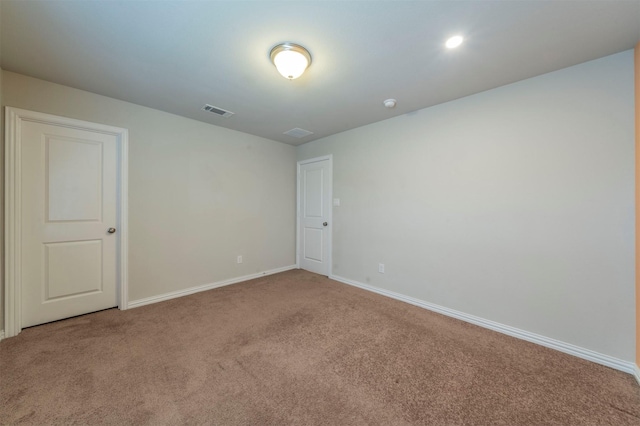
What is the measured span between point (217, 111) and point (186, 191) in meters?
1.15

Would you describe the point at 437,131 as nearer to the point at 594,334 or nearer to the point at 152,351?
the point at 594,334

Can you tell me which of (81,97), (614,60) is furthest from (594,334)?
(81,97)

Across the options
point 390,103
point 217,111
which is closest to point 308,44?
point 390,103

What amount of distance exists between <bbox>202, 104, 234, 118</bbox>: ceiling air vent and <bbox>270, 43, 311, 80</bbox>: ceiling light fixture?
132 cm

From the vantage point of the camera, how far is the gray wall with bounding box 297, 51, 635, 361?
180cm

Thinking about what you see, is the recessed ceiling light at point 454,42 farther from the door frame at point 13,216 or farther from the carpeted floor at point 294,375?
the door frame at point 13,216

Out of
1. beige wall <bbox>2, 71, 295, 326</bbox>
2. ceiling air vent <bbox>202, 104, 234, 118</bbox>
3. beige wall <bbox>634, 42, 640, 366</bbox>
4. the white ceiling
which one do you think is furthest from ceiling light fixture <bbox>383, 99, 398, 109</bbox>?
beige wall <bbox>2, 71, 295, 326</bbox>

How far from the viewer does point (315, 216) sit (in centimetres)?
421

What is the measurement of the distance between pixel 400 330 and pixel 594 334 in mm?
1486

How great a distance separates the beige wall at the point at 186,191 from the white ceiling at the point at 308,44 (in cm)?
23

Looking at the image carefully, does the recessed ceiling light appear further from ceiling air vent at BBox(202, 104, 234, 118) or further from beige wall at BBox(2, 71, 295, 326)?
beige wall at BBox(2, 71, 295, 326)

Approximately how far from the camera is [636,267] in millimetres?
1707

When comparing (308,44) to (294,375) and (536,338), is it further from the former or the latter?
(536,338)

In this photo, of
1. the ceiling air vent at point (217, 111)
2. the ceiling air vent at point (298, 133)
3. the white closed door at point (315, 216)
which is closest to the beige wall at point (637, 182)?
the white closed door at point (315, 216)
